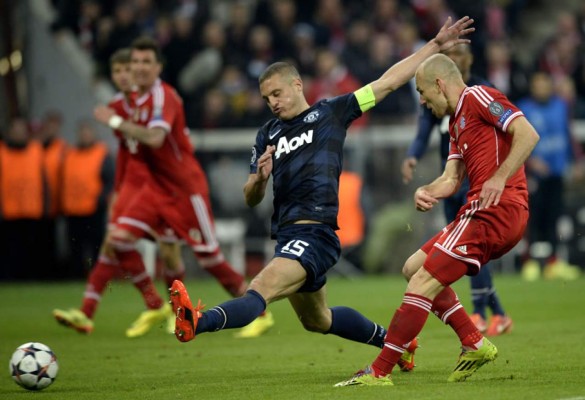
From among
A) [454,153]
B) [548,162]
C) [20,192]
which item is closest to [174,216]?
[454,153]

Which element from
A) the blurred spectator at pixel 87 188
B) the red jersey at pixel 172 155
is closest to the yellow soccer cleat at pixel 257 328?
the red jersey at pixel 172 155

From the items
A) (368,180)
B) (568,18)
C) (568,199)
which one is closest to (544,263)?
(568,199)

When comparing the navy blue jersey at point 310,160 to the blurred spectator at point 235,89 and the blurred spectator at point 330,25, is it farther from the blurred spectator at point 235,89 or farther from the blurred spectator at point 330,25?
the blurred spectator at point 330,25

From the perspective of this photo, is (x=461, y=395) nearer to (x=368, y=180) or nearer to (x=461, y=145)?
(x=461, y=145)

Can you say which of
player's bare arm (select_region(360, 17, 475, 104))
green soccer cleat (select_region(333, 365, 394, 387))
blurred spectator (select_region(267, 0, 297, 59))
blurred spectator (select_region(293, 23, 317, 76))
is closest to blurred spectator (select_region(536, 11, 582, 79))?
A: blurred spectator (select_region(293, 23, 317, 76))

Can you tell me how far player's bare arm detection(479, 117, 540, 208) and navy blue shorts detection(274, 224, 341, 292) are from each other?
1.09m

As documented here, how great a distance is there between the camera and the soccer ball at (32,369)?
7809 mm

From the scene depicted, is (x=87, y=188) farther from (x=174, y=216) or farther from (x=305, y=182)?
(x=305, y=182)

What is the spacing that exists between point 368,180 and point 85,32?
6.13 m

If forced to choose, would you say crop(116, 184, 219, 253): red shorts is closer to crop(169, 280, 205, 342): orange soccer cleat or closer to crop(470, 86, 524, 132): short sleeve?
crop(169, 280, 205, 342): orange soccer cleat

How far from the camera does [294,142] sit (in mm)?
8070

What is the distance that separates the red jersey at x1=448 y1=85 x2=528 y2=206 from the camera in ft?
24.9

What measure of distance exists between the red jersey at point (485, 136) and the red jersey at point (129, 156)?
4.67m

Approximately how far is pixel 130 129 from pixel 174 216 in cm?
107
